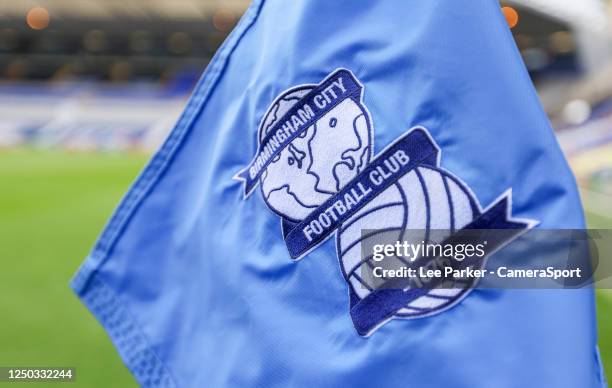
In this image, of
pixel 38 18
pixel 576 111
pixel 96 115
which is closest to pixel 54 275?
pixel 96 115

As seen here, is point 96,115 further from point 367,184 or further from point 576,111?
point 367,184

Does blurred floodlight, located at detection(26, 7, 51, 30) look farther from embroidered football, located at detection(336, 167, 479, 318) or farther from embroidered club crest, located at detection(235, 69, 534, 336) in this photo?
embroidered football, located at detection(336, 167, 479, 318)

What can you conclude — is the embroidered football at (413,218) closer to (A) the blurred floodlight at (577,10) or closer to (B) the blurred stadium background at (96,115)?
(B) the blurred stadium background at (96,115)

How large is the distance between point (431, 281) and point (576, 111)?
83.9ft

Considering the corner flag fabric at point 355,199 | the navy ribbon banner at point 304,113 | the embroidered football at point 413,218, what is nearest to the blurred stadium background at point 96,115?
the corner flag fabric at point 355,199

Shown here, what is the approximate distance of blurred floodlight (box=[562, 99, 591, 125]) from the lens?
24.0 meters

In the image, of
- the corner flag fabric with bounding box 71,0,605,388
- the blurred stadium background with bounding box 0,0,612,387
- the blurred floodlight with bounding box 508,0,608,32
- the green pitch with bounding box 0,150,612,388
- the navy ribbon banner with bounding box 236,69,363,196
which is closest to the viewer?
the corner flag fabric with bounding box 71,0,605,388

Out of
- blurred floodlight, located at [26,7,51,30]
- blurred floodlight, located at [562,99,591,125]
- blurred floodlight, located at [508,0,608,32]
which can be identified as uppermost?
blurred floodlight, located at [26,7,51,30]

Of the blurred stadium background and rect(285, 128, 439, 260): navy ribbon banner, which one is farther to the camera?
the blurred stadium background

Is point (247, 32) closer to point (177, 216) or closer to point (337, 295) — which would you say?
point (177, 216)

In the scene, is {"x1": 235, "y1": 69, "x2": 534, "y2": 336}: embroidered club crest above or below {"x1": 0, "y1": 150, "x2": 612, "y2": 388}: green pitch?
below

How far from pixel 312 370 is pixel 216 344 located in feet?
0.68

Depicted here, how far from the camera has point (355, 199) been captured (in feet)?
3.20

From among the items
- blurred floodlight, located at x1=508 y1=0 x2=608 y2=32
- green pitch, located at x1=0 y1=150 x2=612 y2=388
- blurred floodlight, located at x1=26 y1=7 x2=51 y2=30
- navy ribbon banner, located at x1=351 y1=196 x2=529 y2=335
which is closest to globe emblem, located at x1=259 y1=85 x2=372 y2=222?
navy ribbon banner, located at x1=351 y1=196 x2=529 y2=335
